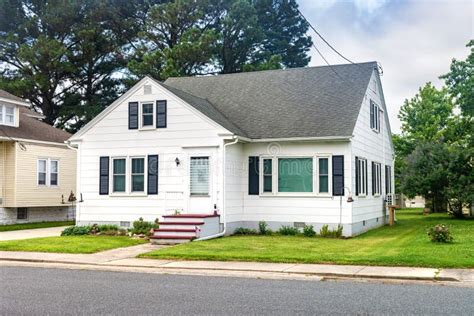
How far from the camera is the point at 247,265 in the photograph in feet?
43.3

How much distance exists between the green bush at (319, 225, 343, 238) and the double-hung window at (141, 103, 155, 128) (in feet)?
24.1

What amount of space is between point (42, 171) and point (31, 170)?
2.94ft

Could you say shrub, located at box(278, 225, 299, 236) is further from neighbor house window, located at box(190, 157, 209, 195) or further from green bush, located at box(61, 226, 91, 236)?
green bush, located at box(61, 226, 91, 236)

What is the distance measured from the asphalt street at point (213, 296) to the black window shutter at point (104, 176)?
32.0ft

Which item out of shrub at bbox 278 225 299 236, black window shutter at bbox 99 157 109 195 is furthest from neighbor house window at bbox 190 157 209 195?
black window shutter at bbox 99 157 109 195

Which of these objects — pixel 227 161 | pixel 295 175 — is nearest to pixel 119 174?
pixel 227 161

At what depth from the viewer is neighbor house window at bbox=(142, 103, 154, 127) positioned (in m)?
21.1

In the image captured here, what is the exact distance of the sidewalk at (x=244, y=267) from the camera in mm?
11422

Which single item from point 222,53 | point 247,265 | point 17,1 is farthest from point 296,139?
point 17,1

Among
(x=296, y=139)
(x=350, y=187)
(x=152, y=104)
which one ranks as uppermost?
(x=152, y=104)

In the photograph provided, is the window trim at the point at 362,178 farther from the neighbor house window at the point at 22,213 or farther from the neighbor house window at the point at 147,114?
the neighbor house window at the point at 22,213

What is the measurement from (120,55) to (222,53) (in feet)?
25.5

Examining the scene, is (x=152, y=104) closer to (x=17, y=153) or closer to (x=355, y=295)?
(x=17, y=153)

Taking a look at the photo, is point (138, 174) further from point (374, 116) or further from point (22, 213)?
point (374, 116)
